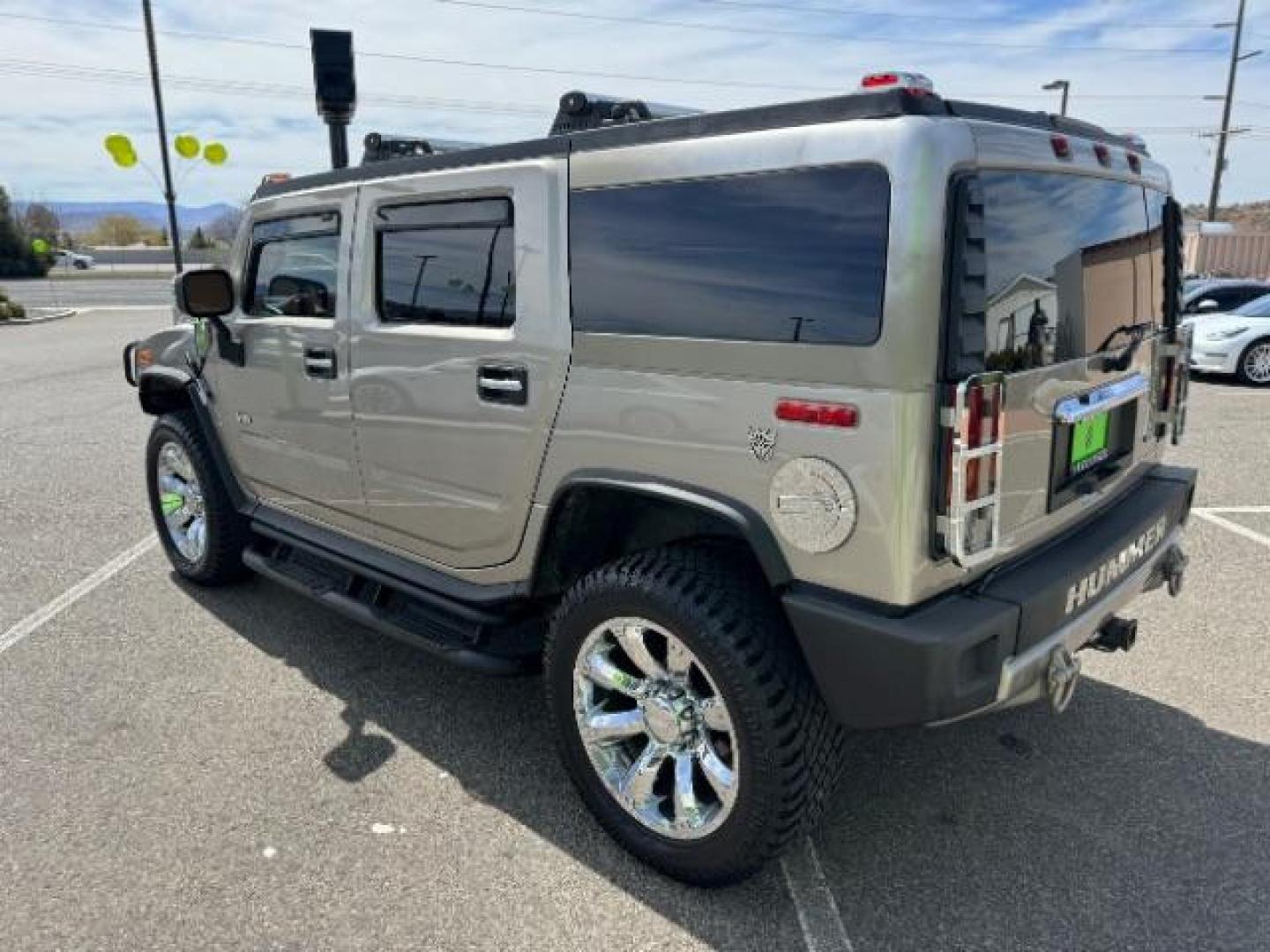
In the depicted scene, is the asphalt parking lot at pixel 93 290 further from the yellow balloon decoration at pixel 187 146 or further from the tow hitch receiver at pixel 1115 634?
the tow hitch receiver at pixel 1115 634

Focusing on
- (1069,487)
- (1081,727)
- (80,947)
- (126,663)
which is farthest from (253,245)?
(1081,727)

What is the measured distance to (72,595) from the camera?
471 centimetres

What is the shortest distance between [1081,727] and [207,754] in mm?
3092

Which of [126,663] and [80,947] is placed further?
[126,663]

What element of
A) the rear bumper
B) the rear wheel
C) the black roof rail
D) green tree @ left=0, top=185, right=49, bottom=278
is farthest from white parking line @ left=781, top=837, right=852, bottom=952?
green tree @ left=0, top=185, right=49, bottom=278

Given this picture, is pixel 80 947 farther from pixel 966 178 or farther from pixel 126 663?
pixel 966 178

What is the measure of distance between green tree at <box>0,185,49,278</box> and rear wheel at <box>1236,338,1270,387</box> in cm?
5803

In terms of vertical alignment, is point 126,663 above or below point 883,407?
below

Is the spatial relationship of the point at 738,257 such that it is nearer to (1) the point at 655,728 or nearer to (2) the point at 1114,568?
(1) the point at 655,728

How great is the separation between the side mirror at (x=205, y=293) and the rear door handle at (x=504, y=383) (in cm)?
170

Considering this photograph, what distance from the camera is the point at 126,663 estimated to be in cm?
395

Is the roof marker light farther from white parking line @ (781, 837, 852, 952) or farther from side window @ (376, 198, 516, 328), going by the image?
white parking line @ (781, 837, 852, 952)

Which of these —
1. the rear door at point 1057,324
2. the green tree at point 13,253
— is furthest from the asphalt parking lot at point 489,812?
the green tree at point 13,253

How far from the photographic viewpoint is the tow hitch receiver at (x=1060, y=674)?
2393 millimetres
